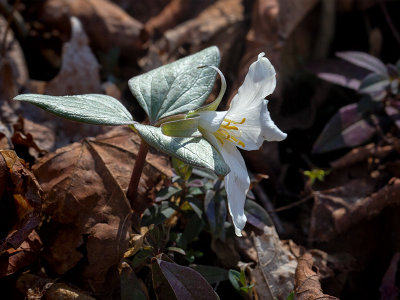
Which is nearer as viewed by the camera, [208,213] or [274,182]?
[208,213]

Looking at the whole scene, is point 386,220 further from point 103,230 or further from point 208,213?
point 103,230

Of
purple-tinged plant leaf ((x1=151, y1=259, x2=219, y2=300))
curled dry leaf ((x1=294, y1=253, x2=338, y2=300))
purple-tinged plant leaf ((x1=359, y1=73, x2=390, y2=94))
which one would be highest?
purple-tinged plant leaf ((x1=359, y1=73, x2=390, y2=94))

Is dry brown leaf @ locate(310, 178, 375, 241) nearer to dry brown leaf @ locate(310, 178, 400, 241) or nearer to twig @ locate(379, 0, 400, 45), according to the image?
dry brown leaf @ locate(310, 178, 400, 241)

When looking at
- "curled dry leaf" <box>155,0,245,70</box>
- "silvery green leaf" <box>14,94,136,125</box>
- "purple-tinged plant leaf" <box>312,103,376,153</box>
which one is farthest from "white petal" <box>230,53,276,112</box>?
"curled dry leaf" <box>155,0,245,70</box>

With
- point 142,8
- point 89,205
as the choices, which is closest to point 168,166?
point 89,205

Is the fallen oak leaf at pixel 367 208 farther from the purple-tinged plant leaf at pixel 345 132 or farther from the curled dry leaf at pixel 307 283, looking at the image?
the curled dry leaf at pixel 307 283

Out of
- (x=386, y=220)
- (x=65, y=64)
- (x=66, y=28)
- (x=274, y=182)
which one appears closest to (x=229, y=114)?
(x=274, y=182)

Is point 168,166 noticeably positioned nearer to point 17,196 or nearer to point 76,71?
point 17,196
